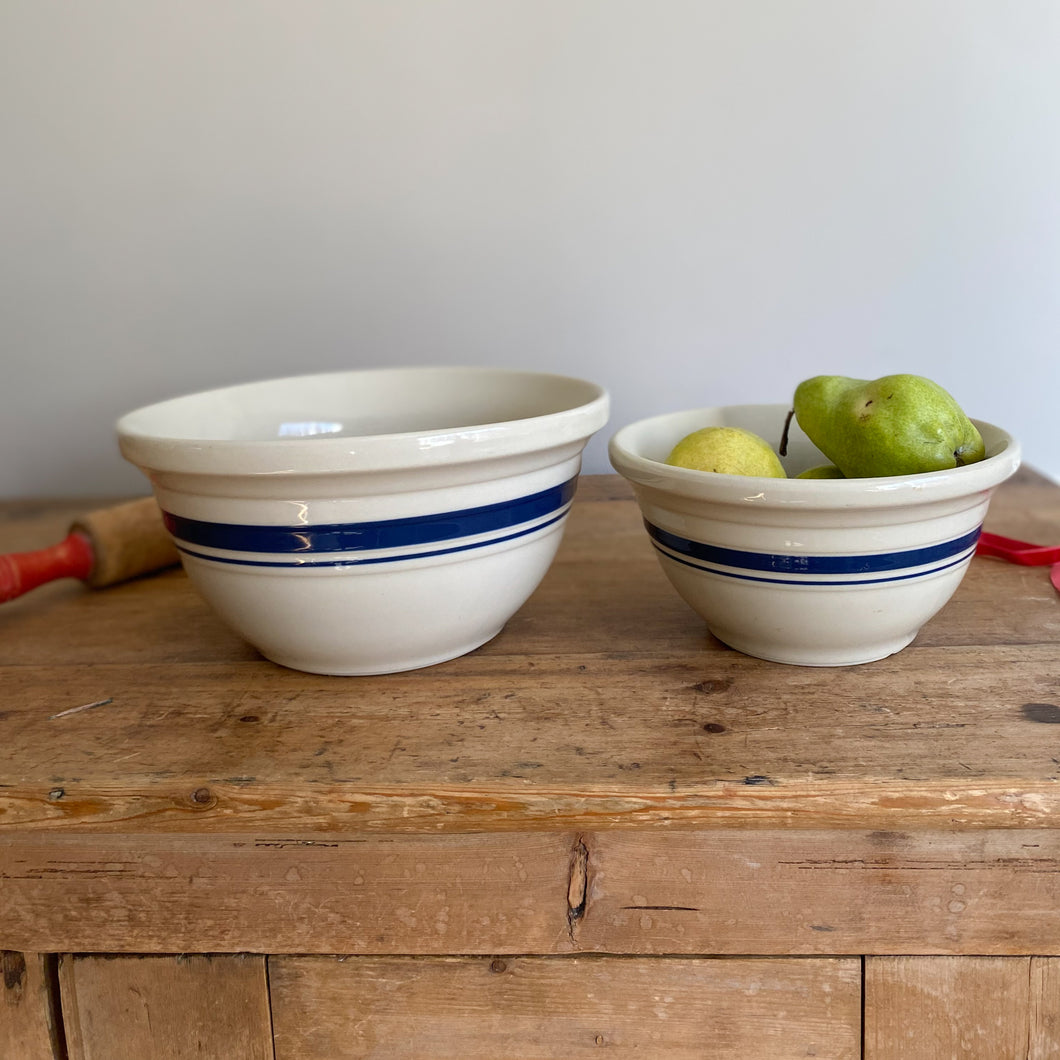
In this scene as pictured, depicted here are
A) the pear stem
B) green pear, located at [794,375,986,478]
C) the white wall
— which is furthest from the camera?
the white wall

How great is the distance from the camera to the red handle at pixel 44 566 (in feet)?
2.35

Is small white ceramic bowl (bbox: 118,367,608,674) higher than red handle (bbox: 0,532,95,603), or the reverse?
small white ceramic bowl (bbox: 118,367,608,674)

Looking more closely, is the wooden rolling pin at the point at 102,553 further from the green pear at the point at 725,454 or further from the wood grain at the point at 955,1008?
the wood grain at the point at 955,1008

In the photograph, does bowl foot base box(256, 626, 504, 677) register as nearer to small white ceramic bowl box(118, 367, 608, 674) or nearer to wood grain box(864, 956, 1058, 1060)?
small white ceramic bowl box(118, 367, 608, 674)

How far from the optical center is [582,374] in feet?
3.60

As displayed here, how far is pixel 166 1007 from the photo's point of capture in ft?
1.72

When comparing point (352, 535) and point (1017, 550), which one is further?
point (1017, 550)

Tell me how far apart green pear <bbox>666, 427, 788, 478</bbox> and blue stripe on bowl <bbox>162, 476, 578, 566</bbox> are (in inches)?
4.5

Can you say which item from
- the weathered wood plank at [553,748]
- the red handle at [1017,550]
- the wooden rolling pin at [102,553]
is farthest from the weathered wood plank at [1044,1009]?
the wooden rolling pin at [102,553]

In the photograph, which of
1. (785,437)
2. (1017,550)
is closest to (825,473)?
(785,437)

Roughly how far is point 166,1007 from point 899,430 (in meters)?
0.54

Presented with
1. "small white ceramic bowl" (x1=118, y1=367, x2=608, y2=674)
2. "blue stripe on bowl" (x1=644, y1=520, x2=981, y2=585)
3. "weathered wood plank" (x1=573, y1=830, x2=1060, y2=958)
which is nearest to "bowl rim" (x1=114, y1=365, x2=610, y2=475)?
"small white ceramic bowl" (x1=118, y1=367, x2=608, y2=674)

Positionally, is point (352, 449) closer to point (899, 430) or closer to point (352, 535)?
point (352, 535)

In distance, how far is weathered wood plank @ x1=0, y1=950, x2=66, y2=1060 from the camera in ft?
1.71
